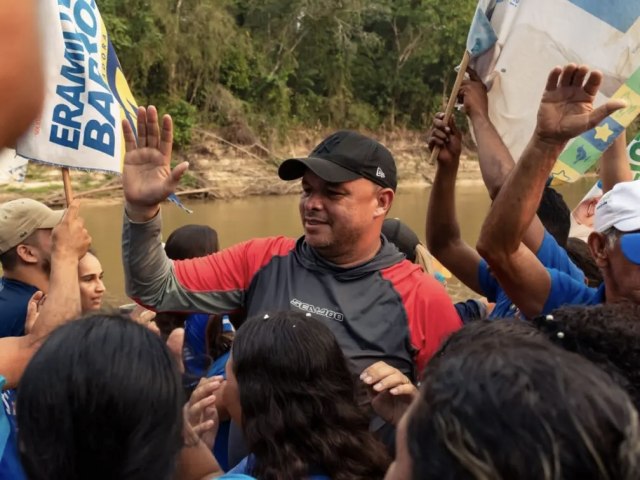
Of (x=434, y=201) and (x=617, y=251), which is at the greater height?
(x=617, y=251)

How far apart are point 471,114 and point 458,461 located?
1.74m

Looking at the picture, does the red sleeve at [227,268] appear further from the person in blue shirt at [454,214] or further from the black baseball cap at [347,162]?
the person in blue shirt at [454,214]

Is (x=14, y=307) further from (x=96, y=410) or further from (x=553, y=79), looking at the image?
(x=553, y=79)

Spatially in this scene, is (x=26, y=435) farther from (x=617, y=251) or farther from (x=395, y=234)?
(x=395, y=234)

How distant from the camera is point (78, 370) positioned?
1.12 meters

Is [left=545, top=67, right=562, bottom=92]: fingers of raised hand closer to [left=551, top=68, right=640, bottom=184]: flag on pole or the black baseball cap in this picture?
[left=551, top=68, right=640, bottom=184]: flag on pole

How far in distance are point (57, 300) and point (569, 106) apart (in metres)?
1.56

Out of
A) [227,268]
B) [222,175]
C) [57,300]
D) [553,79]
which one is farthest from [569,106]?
[222,175]

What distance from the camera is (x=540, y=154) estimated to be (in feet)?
5.59

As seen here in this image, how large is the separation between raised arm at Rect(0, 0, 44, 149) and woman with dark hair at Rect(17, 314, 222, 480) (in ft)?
1.59

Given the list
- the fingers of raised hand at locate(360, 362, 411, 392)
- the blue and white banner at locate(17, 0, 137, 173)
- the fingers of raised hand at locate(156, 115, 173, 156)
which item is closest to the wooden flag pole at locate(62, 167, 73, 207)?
the blue and white banner at locate(17, 0, 137, 173)

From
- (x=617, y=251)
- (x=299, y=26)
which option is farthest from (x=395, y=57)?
(x=617, y=251)

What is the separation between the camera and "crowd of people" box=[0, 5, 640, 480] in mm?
816

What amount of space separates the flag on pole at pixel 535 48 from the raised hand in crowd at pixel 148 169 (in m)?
1.15
